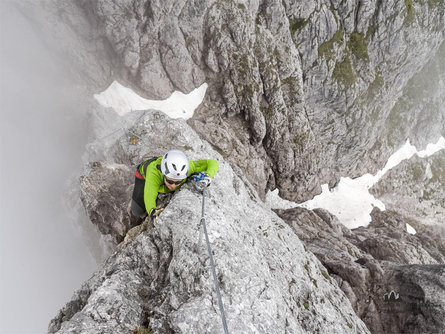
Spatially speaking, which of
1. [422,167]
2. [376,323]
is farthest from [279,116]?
[422,167]

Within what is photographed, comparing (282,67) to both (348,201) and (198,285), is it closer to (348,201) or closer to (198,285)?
(348,201)

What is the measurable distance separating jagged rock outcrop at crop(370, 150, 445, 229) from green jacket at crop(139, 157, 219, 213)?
60943 millimetres

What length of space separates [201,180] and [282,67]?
1482 inches

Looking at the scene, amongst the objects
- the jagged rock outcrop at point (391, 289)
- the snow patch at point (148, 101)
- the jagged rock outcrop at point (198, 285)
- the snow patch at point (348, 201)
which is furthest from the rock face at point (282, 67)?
the jagged rock outcrop at point (198, 285)

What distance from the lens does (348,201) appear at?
53.9 m

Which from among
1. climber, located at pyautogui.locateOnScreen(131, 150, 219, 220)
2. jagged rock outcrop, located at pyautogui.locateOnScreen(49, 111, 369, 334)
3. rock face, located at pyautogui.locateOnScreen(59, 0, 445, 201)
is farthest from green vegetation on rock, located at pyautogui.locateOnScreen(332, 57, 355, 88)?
climber, located at pyautogui.locateOnScreen(131, 150, 219, 220)

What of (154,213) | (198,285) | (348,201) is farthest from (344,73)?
(198,285)

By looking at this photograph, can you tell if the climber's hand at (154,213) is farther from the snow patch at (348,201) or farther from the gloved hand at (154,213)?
the snow patch at (348,201)

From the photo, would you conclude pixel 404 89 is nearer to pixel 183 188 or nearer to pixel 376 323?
pixel 376 323

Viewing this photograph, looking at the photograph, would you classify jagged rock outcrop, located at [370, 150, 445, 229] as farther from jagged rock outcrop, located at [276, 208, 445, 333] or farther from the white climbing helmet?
the white climbing helmet

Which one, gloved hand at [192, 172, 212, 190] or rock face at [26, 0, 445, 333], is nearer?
rock face at [26, 0, 445, 333]

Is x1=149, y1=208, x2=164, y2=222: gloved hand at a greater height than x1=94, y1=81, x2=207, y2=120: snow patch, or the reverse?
x1=94, y1=81, x2=207, y2=120: snow patch

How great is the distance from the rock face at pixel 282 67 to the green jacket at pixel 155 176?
24.6 metres

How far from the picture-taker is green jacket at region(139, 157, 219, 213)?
9.58m
